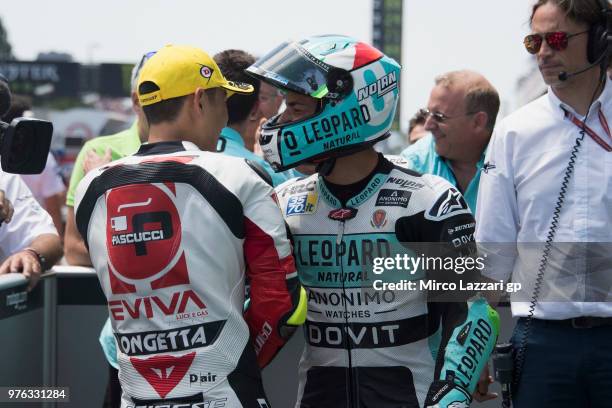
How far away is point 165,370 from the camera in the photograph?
112 inches

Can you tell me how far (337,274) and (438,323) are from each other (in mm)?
360

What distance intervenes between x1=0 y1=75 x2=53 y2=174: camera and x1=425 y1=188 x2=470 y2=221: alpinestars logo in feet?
4.49

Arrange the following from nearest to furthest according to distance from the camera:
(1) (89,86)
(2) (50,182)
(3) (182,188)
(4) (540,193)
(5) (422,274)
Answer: (3) (182,188), (5) (422,274), (4) (540,193), (2) (50,182), (1) (89,86)

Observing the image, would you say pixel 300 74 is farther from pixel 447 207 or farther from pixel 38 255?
pixel 38 255

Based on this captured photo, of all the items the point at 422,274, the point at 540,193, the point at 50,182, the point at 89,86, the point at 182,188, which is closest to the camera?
the point at 182,188

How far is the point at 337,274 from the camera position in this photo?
10.2ft

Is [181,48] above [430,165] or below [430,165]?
above

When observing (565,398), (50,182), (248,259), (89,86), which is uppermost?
(248,259)

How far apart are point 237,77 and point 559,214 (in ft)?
6.57

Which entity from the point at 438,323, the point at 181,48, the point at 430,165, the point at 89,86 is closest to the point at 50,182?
the point at 430,165

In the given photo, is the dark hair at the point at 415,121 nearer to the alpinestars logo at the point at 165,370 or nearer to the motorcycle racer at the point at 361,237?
the motorcycle racer at the point at 361,237

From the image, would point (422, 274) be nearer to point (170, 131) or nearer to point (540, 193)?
point (540, 193)

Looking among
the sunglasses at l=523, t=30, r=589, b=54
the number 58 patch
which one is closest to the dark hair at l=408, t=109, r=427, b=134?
the sunglasses at l=523, t=30, r=589, b=54

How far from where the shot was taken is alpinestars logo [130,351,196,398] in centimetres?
282
